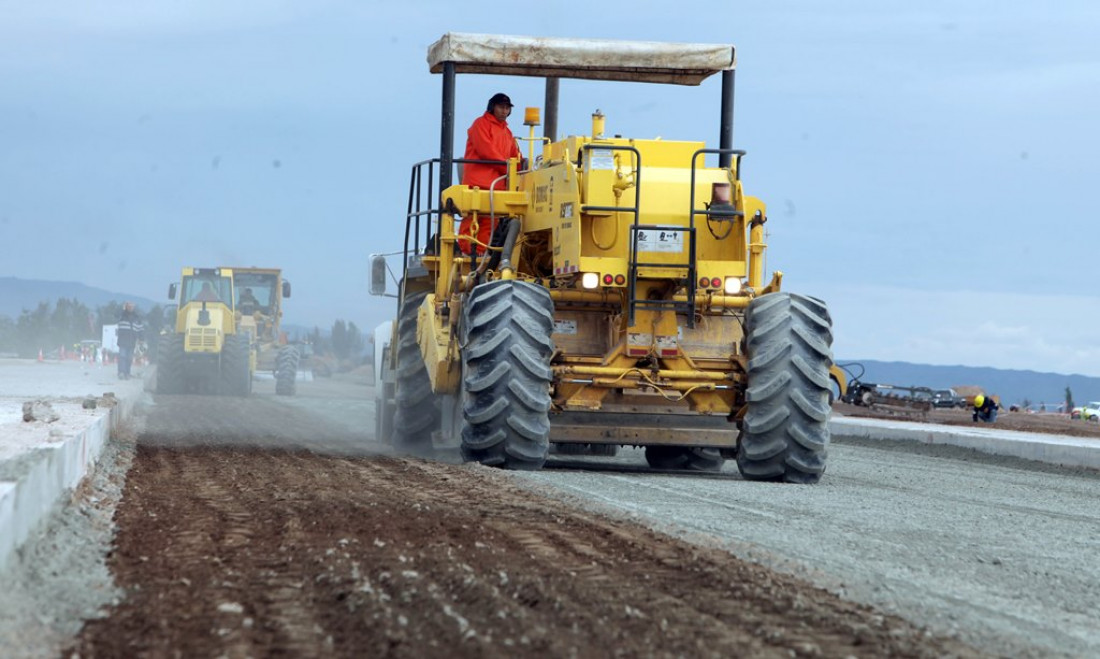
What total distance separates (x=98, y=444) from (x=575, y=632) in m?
7.71

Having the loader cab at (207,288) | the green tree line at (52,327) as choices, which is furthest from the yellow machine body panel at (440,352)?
the green tree line at (52,327)

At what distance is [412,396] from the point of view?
16.8 meters

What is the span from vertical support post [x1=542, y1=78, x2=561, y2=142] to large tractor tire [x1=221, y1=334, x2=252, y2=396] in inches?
808

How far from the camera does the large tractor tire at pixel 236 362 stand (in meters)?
36.0

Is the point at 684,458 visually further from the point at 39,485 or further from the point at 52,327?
the point at 52,327

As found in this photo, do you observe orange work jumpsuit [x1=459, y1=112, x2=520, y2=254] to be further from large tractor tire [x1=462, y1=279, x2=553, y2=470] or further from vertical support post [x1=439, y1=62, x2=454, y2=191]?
large tractor tire [x1=462, y1=279, x2=553, y2=470]

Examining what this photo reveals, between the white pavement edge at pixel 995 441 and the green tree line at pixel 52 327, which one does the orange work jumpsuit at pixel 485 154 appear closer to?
the white pavement edge at pixel 995 441

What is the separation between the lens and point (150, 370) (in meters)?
45.2

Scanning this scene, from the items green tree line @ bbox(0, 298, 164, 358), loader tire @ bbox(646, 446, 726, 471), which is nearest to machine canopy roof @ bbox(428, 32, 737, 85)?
loader tire @ bbox(646, 446, 726, 471)

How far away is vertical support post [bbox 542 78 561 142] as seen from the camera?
1667cm

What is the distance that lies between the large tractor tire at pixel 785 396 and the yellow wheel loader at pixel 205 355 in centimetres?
2411

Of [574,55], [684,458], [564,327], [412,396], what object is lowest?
[684,458]

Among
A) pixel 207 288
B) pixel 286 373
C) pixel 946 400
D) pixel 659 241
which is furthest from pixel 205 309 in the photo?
pixel 659 241

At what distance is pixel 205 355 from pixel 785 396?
25.0m
